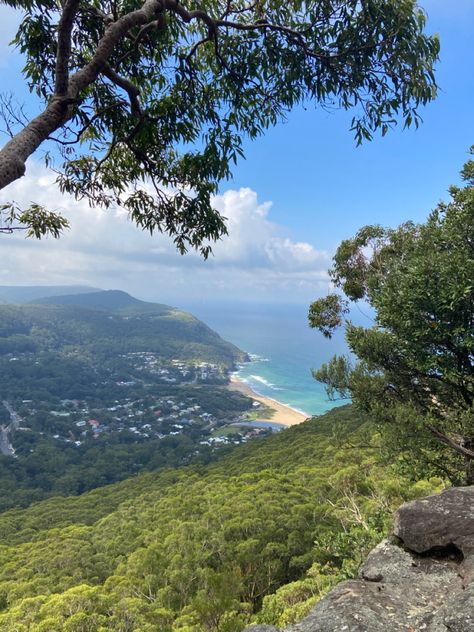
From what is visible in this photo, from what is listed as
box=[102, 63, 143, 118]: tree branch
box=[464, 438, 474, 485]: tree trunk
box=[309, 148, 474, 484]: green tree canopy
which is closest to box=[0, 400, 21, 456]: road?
box=[309, 148, 474, 484]: green tree canopy

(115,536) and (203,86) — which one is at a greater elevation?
(203,86)

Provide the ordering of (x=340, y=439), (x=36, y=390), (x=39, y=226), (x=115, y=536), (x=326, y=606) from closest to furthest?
(x=326, y=606) → (x=39, y=226) → (x=340, y=439) → (x=115, y=536) → (x=36, y=390)

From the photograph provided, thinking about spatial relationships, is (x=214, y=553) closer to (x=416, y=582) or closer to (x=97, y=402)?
(x=416, y=582)

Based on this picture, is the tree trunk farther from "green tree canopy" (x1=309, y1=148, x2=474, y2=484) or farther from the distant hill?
the distant hill

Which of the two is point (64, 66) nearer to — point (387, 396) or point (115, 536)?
point (387, 396)

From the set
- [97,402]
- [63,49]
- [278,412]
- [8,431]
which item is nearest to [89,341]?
[97,402]

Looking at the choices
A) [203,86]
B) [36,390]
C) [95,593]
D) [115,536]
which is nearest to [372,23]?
[203,86]

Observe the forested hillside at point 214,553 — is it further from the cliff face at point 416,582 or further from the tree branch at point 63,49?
the tree branch at point 63,49

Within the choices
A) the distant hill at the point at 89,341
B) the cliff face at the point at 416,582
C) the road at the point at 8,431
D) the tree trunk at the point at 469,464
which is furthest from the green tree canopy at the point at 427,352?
the distant hill at the point at 89,341
